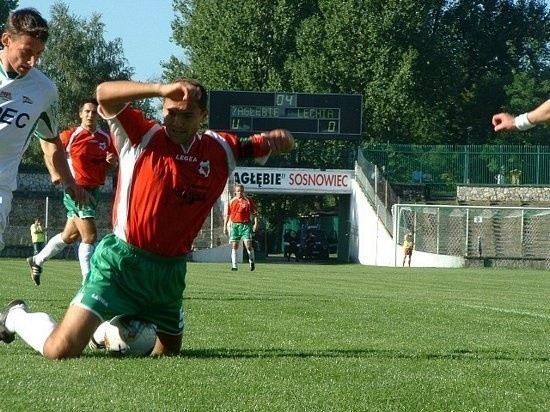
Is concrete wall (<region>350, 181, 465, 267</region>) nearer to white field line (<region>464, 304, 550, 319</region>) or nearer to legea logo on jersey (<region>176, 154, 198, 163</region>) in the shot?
white field line (<region>464, 304, 550, 319</region>)

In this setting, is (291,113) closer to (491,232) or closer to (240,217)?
(491,232)

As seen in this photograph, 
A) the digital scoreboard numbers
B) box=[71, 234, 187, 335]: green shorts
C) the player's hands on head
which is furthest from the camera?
the digital scoreboard numbers

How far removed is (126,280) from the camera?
7.62m

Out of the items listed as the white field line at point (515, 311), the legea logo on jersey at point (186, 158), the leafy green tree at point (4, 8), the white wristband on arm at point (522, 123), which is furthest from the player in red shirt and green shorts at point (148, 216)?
the leafy green tree at point (4, 8)

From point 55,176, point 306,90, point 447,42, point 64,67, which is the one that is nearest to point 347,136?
point 306,90

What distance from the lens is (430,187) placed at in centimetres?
5141

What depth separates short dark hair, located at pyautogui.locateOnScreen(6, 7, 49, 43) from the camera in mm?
7645

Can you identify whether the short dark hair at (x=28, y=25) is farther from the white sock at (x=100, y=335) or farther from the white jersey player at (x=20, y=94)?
the white sock at (x=100, y=335)

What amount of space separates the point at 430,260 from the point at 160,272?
3687 centimetres

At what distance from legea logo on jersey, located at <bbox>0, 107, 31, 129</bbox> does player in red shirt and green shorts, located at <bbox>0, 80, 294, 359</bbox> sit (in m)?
0.82

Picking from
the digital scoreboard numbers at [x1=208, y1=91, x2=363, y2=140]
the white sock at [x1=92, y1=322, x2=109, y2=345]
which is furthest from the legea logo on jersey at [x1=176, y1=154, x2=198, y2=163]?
the digital scoreboard numbers at [x1=208, y1=91, x2=363, y2=140]

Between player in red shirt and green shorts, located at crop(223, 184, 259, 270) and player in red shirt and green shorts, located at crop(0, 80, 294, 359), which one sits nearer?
player in red shirt and green shorts, located at crop(0, 80, 294, 359)

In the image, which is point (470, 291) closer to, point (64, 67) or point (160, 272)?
point (160, 272)

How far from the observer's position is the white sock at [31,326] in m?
7.65
